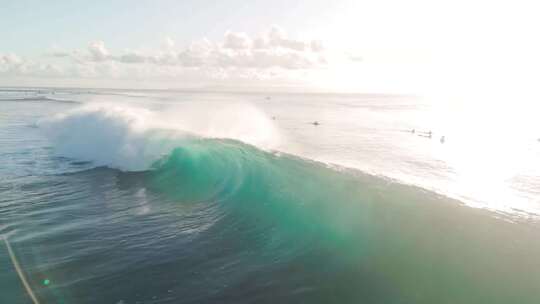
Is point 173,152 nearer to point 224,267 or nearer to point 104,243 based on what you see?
point 104,243

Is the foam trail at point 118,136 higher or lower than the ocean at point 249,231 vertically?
higher

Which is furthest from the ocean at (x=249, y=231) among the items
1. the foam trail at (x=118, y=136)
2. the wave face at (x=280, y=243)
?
the foam trail at (x=118, y=136)

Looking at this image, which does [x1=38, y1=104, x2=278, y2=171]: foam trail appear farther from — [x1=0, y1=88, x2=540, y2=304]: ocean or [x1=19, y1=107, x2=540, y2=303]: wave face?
[x1=19, y1=107, x2=540, y2=303]: wave face

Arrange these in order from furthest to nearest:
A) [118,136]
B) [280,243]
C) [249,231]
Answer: [118,136] < [249,231] < [280,243]

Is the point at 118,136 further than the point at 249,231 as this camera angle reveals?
Yes

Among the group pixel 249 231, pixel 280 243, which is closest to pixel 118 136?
pixel 249 231

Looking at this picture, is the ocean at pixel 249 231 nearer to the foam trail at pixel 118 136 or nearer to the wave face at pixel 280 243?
the wave face at pixel 280 243

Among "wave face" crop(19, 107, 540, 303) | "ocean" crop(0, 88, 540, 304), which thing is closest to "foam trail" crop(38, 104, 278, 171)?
"ocean" crop(0, 88, 540, 304)

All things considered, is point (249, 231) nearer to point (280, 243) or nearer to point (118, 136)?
point (280, 243)

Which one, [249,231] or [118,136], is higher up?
[118,136]
